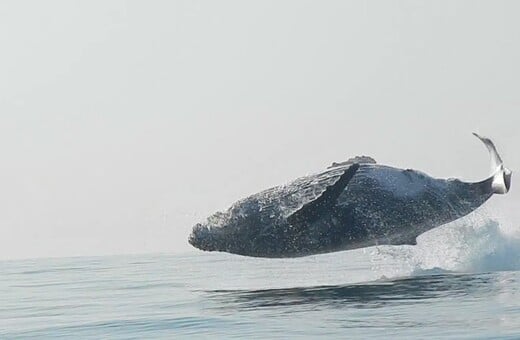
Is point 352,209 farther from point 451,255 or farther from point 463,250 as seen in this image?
point 451,255

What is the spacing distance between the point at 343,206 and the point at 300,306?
3.87 m

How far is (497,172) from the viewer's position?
2184 centimetres

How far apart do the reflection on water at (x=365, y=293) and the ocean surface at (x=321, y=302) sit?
0.02 m

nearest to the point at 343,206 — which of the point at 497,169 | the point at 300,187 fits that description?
the point at 300,187

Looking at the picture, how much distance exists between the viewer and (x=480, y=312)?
51.3ft

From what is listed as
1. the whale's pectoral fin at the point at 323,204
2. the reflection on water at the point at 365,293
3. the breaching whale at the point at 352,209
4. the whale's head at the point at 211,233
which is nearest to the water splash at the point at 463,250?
the reflection on water at the point at 365,293

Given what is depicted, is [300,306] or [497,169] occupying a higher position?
[497,169]

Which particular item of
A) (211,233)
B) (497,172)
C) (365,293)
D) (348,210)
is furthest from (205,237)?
(497,172)

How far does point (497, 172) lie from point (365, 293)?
12.8ft

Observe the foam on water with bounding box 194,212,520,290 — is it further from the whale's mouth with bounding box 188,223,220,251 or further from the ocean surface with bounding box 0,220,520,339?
the whale's mouth with bounding box 188,223,220,251

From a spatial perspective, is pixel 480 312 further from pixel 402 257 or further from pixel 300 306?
pixel 402 257

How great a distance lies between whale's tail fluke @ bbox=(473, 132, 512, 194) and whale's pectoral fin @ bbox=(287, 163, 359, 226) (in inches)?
123

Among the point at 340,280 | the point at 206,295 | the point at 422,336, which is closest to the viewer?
the point at 422,336

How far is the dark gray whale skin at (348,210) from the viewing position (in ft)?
71.8
